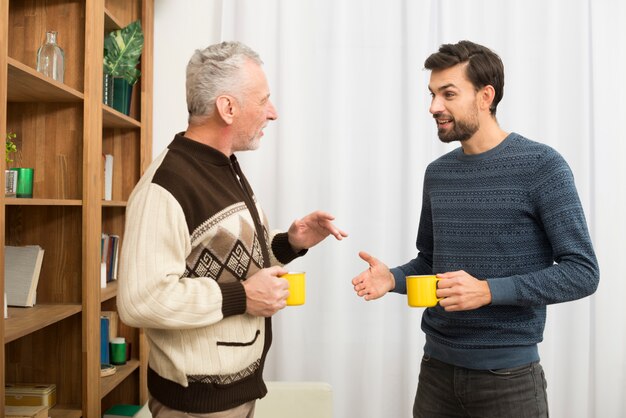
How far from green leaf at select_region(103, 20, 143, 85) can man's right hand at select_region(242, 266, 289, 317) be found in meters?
1.63

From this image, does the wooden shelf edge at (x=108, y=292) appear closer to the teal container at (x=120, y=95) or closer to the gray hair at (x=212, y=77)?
the teal container at (x=120, y=95)

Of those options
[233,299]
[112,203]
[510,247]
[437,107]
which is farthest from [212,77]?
[112,203]

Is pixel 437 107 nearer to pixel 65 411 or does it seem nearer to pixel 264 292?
pixel 264 292

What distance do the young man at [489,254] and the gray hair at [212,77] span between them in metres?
0.66

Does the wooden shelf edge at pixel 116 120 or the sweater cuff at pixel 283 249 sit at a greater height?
the wooden shelf edge at pixel 116 120

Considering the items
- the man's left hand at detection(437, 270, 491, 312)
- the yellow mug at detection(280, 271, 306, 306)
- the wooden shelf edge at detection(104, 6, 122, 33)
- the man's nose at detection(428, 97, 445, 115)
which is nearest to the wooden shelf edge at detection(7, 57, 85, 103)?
the wooden shelf edge at detection(104, 6, 122, 33)

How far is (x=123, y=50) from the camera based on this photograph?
2662 millimetres

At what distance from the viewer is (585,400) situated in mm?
3088

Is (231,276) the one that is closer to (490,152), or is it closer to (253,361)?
(253,361)

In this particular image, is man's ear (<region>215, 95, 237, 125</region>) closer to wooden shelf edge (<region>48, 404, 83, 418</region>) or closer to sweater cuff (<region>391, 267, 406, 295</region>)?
sweater cuff (<region>391, 267, 406, 295</region>)

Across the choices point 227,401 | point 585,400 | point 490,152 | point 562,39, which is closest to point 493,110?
point 490,152

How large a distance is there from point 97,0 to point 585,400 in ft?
9.88

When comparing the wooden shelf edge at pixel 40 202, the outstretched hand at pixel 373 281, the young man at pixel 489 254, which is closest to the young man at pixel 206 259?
the outstretched hand at pixel 373 281

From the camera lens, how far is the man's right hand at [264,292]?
140 cm
